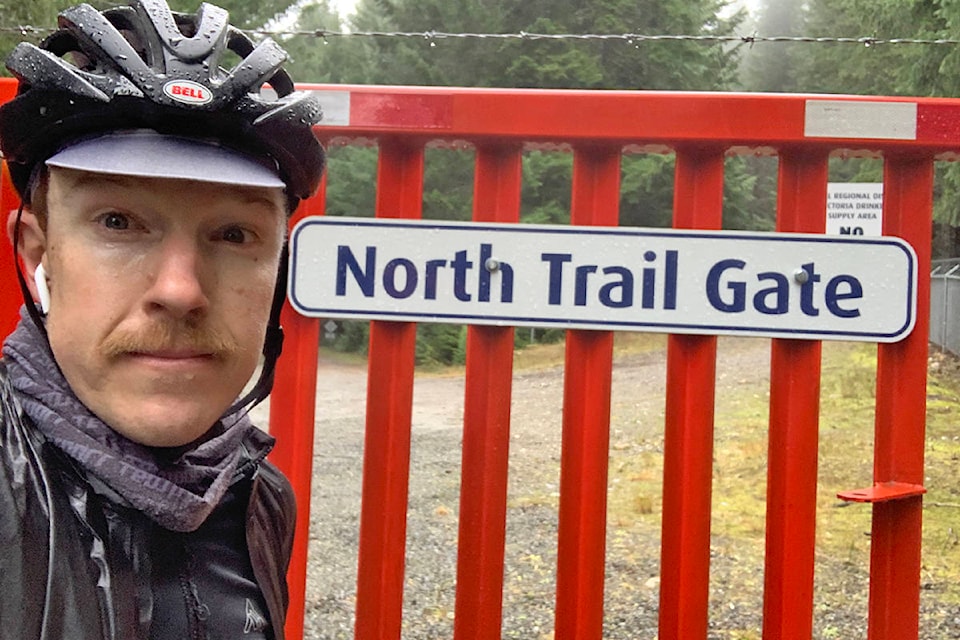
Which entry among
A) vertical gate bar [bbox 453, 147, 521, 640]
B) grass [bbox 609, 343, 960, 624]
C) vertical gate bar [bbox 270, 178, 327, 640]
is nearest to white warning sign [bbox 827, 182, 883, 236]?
vertical gate bar [bbox 453, 147, 521, 640]

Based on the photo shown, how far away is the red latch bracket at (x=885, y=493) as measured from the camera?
218cm

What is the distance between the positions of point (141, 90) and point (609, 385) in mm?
1382

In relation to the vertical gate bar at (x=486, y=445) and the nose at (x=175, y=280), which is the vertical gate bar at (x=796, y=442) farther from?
the nose at (x=175, y=280)

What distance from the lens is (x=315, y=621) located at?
4449 mm

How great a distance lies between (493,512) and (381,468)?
12.0 inches

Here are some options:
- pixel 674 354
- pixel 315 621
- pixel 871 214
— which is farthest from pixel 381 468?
pixel 315 621

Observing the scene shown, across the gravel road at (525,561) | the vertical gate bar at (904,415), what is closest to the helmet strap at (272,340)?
the vertical gate bar at (904,415)

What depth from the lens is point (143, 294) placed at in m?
1.25

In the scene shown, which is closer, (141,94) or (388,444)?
(141,94)

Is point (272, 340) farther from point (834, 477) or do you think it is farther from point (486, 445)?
point (834, 477)

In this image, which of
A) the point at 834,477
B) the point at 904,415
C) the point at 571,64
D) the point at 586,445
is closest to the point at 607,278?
the point at 586,445

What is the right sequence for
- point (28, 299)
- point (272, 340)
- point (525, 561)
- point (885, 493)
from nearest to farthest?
point (28, 299), point (272, 340), point (885, 493), point (525, 561)

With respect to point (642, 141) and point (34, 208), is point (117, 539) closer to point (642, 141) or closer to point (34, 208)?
point (34, 208)

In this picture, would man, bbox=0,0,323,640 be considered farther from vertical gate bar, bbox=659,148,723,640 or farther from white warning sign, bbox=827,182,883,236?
white warning sign, bbox=827,182,883,236
